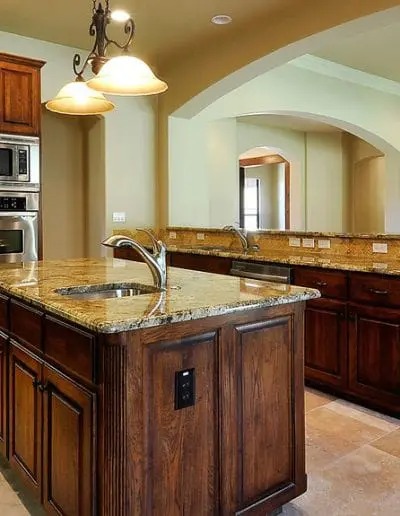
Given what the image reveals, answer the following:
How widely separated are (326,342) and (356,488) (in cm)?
119

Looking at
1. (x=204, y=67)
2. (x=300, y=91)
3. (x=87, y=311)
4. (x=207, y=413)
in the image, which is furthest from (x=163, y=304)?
(x=300, y=91)

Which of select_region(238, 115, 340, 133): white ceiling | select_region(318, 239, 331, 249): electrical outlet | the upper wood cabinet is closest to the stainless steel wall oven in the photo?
the upper wood cabinet

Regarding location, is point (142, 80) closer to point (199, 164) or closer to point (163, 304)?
point (163, 304)

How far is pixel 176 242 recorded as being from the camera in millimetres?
5566

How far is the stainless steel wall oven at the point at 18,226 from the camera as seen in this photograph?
412 centimetres

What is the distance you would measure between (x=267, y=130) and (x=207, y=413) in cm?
725

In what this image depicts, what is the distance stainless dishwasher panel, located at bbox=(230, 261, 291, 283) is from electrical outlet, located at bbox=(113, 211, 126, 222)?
5.90ft

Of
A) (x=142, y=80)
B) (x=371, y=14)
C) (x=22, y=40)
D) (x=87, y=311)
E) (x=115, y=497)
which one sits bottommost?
(x=115, y=497)

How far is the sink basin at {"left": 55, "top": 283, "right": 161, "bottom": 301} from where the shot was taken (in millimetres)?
2195

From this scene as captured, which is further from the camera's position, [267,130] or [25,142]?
[267,130]

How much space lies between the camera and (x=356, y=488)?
7.57 ft

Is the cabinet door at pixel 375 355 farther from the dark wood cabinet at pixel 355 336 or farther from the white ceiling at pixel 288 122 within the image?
the white ceiling at pixel 288 122

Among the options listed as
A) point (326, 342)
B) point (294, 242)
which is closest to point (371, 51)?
point (294, 242)

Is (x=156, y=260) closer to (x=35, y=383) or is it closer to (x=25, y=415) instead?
(x=35, y=383)
